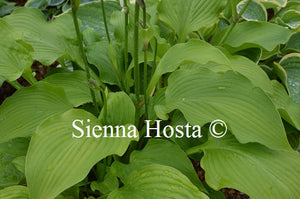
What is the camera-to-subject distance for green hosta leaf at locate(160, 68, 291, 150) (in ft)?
3.49

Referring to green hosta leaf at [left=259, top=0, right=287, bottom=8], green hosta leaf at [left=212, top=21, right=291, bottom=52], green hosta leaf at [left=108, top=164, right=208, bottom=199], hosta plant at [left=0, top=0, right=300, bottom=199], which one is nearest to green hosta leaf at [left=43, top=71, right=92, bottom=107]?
hosta plant at [left=0, top=0, right=300, bottom=199]

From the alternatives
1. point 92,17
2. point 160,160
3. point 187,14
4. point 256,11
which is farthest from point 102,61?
point 256,11

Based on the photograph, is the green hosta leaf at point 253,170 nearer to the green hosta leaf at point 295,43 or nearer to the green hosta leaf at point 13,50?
the green hosta leaf at point 13,50

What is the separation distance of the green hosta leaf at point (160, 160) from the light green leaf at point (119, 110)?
13 centimetres

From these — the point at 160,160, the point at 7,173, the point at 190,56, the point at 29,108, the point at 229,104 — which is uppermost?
the point at 190,56

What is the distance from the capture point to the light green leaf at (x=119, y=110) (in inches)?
45.6

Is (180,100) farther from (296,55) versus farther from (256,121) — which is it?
(296,55)

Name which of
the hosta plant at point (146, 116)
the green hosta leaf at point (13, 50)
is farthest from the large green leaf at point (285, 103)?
the green hosta leaf at point (13, 50)

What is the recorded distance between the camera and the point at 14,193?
3.49 feet

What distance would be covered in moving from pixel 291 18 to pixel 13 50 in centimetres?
148

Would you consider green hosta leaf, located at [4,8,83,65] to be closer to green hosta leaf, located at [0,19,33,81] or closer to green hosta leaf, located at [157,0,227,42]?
green hosta leaf, located at [0,19,33,81]

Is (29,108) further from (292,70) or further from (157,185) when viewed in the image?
(292,70)

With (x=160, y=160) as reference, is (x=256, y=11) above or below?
above

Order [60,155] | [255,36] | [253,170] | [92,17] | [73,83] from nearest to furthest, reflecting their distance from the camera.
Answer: [60,155] < [253,170] < [73,83] < [255,36] < [92,17]
